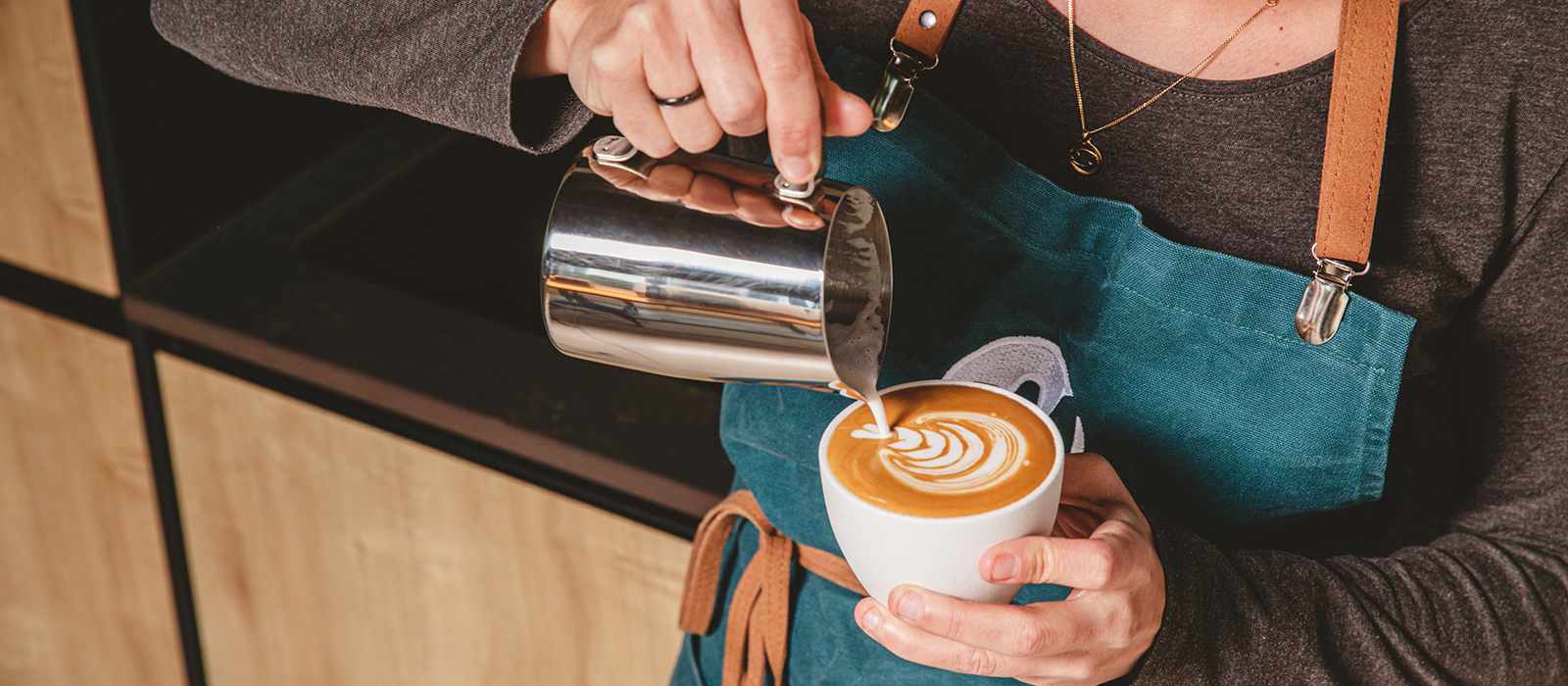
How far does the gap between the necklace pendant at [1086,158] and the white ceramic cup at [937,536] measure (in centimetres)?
25

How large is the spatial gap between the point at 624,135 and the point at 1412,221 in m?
0.60

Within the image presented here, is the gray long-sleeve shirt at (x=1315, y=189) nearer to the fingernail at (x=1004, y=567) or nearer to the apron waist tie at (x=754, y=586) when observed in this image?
the fingernail at (x=1004, y=567)

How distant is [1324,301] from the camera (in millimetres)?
764

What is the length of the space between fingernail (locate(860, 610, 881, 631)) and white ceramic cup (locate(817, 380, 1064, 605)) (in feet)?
0.12

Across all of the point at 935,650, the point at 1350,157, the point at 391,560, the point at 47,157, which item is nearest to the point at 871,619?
the point at 935,650

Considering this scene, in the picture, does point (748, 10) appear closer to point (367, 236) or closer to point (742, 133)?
point (742, 133)

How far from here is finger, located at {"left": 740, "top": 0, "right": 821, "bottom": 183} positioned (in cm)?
63

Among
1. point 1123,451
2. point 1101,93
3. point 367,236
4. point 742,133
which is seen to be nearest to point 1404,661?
point 1123,451

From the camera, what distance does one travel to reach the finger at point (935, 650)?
650mm

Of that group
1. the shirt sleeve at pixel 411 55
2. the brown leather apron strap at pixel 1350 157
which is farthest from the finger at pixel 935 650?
the shirt sleeve at pixel 411 55

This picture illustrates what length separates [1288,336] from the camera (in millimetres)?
784

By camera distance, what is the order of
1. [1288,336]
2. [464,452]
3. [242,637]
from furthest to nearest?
[242,637] → [464,452] → [1288,336]

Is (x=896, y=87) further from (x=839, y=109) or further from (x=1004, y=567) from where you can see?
(x=1004, y=567)

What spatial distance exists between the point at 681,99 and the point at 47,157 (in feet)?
4.41
